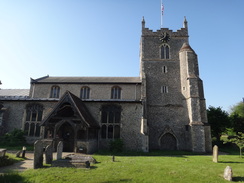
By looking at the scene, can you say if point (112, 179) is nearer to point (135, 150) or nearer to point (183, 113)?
point (135, 150)

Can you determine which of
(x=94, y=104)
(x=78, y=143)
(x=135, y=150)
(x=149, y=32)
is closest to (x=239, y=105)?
(x=149, y=32)

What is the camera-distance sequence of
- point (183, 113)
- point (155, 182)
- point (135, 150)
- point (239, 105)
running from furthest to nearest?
point (239, 105) < point (183, 113) < point (135, 150) < point (155, 182)

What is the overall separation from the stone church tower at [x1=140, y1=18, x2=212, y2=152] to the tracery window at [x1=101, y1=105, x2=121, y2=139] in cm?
339

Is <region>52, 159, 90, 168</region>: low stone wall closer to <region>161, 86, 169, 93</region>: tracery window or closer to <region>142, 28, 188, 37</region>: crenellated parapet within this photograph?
<region>161, 86, 169, 93</region>: tracery window

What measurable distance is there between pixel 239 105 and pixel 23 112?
55.1 m

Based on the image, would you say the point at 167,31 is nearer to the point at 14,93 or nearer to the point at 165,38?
the point at 165,38

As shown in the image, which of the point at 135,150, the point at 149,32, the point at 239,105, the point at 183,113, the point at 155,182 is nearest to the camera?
the point at 155,182

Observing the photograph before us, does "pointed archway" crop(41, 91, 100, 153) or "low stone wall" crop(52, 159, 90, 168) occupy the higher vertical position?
"pointed archway" crop(41, 91, 100, 153)

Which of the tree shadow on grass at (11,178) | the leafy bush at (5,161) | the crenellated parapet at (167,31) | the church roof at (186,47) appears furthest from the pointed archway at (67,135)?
the church roof at (186,47)

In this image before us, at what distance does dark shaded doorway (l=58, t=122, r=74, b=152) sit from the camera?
17.6m

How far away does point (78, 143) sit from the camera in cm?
1648

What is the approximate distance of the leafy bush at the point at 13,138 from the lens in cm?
1882

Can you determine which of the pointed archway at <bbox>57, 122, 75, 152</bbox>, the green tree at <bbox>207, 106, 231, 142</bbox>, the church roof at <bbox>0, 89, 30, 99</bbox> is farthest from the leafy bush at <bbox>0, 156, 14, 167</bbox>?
the green tree at <bbox>207, 106, 231, 142</bbox>

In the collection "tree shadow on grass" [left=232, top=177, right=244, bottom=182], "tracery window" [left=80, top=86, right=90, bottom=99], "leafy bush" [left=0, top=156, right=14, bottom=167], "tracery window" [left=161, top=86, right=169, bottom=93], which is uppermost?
"tracery window" [left=161, top=86, right=169, bottom=93]
